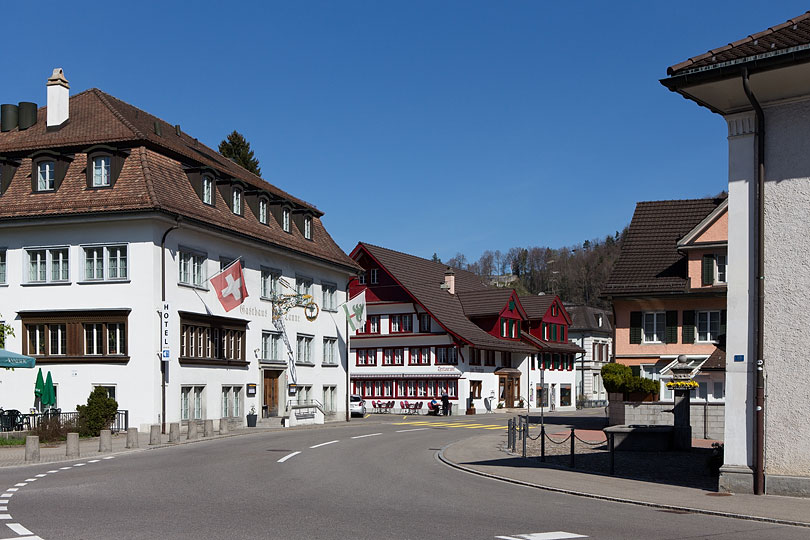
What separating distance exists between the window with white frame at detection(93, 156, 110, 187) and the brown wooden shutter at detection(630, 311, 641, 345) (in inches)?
938

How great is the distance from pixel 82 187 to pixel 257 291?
9.74 m

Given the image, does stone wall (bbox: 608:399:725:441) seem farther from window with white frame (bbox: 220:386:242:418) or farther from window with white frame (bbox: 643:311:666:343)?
window with white frame (bbox: 220:386:242:418)

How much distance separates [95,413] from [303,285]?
17160 millimetres

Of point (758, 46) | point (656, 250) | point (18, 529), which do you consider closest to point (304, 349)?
point (656, 250)

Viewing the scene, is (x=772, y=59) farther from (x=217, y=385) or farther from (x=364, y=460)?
(x=217, y=385)

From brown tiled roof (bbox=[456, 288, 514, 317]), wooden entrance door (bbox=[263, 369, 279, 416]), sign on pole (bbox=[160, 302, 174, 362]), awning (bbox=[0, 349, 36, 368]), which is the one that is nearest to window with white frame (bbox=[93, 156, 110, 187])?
sign on pole (bbox=[160, 302, 174, 362])

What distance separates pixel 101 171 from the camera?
123 ft

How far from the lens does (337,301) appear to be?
2109 inches

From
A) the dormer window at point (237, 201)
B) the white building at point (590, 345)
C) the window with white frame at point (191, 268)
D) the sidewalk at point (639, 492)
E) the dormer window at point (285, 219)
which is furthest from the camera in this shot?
the white building at point (590, 345)

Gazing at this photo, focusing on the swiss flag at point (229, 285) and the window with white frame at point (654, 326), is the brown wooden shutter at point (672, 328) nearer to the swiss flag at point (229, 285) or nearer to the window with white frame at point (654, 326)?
the window with white frame at point (654, 326)

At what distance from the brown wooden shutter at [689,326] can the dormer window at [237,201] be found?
2065 centimetres

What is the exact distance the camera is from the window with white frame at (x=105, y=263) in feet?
121

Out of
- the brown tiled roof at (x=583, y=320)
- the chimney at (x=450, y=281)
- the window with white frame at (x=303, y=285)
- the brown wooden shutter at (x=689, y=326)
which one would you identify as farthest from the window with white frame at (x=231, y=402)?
the brown tiled roof at (x=583, y=320)

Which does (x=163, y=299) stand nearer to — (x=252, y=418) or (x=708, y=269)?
(x=252, y=418)
